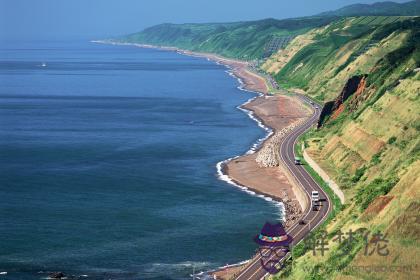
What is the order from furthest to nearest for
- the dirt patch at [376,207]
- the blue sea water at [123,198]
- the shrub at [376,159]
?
1. the shrub at [376,159]
2. the blue sea water at [123,198]
3. the dirt patch at [376,207]

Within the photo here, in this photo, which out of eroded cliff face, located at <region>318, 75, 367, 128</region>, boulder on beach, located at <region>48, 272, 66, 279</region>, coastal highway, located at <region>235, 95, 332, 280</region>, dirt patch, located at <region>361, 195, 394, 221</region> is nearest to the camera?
dirt patch, located at <region>361, 195, 394, 221</region>

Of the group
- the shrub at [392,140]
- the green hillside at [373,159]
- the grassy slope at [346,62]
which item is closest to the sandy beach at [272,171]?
the green hillside at [373,159]

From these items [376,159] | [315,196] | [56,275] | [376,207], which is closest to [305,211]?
[315,196]

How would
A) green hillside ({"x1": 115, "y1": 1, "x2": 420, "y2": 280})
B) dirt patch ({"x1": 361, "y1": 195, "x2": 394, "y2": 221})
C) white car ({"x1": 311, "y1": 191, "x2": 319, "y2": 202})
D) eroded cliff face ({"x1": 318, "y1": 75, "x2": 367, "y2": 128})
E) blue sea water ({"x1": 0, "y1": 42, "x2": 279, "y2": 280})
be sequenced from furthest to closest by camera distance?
eroded cliff face ({"x1": 318, "y1": 75, "x2": 367, "y2": 128}) < white car ({"x1": 311, "y1": 191, "x2": 319, "y2": 202}) < blue sea water ({"x1": 0, "y1": 42, "x2": 279, "y2": 280}) < dirt patch ({"x1": 361, "y1": 195, "x2": 394, "y2": 221}) < green hillside ({"x1": 115, "y1": 1, "x2": 420, "y2": 280})

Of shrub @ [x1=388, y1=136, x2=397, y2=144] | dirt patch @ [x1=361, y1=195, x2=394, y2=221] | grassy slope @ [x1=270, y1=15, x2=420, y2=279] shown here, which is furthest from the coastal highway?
shrub @ [x1=388, y1=136, x2=397, y2=144]

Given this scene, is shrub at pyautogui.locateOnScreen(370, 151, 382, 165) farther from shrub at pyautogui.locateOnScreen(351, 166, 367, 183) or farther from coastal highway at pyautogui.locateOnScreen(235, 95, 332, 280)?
coastal highway at pyautogui.locateOnScreen(235, 95, 332, 280)

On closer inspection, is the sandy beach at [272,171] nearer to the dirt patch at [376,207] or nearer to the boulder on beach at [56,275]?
the dirt patch at [376,207]

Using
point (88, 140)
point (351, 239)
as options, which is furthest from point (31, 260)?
point (88, 140)
